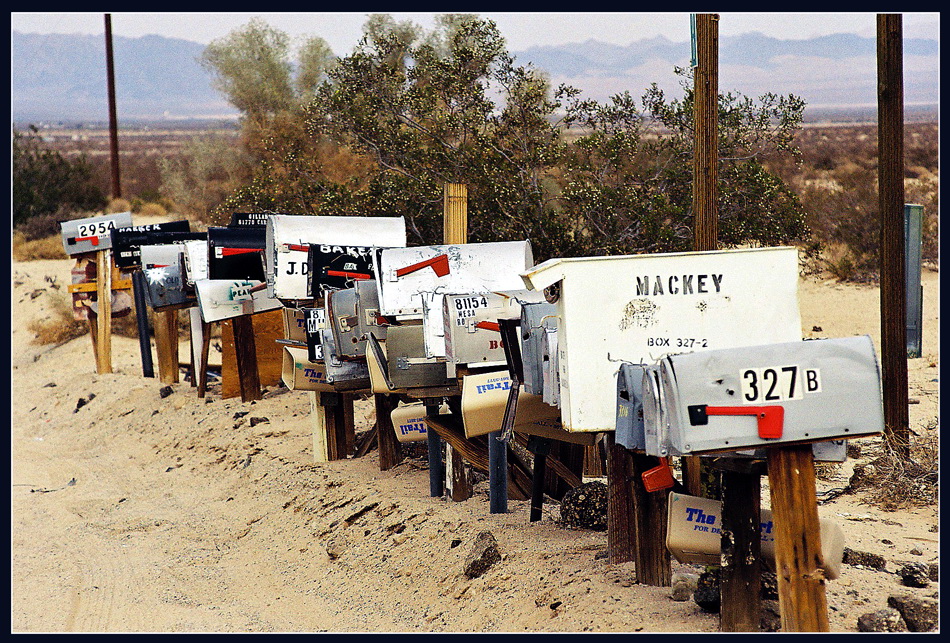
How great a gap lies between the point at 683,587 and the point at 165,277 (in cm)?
829

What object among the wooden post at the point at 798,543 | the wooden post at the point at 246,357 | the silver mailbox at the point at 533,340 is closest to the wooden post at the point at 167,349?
the wooden post at the point at 246,357

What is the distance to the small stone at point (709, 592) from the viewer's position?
14.9 ft

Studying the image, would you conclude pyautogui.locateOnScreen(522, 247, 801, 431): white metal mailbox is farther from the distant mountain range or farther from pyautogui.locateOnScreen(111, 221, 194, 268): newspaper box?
the distant mountain range

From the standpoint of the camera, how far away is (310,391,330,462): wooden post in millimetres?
8789

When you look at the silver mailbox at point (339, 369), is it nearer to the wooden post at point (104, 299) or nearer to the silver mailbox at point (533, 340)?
the silver mailbox at point (533, 340)

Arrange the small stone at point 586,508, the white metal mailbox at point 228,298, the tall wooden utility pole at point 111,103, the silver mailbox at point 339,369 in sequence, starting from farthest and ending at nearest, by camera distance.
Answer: the tall wooden utility pole at point 111,103 < the white metal mailbox at point 228,298 < the silver mailbox at point 339,369 < the small stone at point 586,508

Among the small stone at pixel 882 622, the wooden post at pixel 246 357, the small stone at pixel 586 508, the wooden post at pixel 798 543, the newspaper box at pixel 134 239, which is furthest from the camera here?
the newspaper box at pixel 134 239

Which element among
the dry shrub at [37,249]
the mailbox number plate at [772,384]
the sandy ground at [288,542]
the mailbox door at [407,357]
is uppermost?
the dry shrub at [37,249]

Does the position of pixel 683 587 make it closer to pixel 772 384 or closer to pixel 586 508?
pixel 586 508

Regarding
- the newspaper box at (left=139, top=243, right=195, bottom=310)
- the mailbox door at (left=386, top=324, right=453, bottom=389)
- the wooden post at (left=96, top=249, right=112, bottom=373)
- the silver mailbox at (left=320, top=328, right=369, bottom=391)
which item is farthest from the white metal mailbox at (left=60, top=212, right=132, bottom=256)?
the mailbox door at (left=386, top=324, right=453, bottom=389)

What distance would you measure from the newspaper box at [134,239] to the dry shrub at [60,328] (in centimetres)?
522

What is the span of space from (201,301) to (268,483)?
2.41m

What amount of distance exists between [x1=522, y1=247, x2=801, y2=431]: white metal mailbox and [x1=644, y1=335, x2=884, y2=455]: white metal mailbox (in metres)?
0.84

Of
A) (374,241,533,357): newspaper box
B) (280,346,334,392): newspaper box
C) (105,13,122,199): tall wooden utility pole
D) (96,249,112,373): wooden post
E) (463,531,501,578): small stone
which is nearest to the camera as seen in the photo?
(463,531,501,578): small stone
